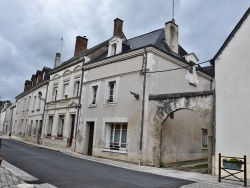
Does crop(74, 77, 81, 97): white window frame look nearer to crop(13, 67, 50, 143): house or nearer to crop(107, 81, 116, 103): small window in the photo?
crop(107, 81, 116, 103): small window

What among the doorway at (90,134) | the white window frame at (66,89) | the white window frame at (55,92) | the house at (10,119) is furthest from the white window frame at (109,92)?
the house at (10,119)

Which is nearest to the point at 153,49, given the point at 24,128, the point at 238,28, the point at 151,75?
the point at 151,75

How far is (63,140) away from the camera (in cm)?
1753

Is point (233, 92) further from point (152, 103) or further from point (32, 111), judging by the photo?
point (32, 111)

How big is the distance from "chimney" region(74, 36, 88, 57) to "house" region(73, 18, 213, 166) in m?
5.49

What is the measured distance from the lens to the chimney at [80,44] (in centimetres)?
2211

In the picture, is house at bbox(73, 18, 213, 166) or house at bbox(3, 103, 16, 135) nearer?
house at bbox(73, 18, 213, 166)

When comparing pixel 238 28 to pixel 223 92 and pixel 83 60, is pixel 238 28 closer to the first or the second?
pixel 223 92

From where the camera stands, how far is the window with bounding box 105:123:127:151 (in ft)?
42.8

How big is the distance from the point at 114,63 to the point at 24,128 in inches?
712

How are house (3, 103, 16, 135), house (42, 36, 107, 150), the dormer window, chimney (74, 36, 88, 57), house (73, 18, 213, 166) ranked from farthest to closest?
1. house (3, 103, 16, 135)
2. chimney (74, 36, 88, 57)
3. house (42, 36, 107, 150)
4. the dormer window
5. house (73, 18, 213, 166)

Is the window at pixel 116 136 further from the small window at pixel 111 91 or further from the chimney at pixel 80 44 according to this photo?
the chimney at pixel 80 44

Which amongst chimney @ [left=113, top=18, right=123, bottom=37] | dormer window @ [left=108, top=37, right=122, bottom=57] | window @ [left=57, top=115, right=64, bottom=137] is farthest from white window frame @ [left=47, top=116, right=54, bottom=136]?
chimney @ [left=113, top=18, right=123, bottom=37]

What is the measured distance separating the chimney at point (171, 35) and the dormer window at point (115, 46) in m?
3.10
